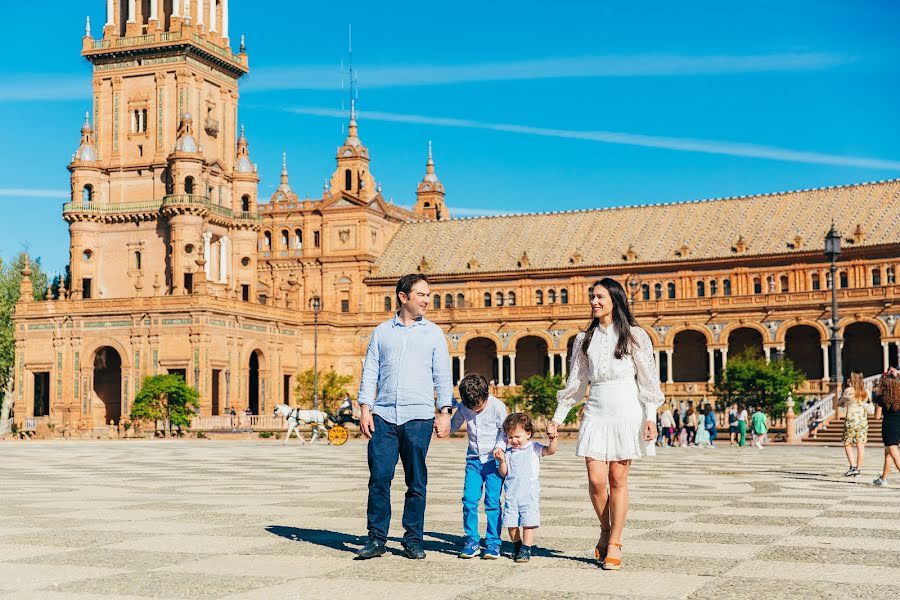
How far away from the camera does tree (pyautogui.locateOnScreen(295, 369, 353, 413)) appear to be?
7400 centimetres

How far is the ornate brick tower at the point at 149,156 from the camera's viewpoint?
243ft

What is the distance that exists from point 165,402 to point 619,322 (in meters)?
54.9

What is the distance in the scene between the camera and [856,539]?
11008mm

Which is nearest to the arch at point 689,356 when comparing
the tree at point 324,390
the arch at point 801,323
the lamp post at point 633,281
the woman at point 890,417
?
the lamp post at point 633,281

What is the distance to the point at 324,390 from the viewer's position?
73.5 meters

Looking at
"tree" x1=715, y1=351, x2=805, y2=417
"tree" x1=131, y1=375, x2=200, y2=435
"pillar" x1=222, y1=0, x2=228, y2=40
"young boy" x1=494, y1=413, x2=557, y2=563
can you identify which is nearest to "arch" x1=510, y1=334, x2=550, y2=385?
"tree" x1=715, y1=351, x2=805, y2=417

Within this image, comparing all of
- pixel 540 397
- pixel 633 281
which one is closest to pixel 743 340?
pixel 633 281

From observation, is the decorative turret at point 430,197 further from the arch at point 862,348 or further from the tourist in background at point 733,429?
the tourist in background at point 733,429

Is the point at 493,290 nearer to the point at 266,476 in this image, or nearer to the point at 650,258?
the point at 650,258

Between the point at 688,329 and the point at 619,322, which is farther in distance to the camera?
the point at 688,329

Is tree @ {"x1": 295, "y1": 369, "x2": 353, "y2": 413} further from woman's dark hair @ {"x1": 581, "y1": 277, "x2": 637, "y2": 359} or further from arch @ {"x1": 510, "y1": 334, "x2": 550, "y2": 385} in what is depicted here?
woman's dark hair @ {"x1": 581, "y1": 277, "x2": 637, "y2": 359}

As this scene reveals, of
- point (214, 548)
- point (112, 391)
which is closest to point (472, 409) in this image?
point (214, 548)

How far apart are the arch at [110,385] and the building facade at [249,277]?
175 mm

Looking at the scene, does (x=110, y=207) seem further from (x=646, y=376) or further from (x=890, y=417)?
(x=646, y=376)
